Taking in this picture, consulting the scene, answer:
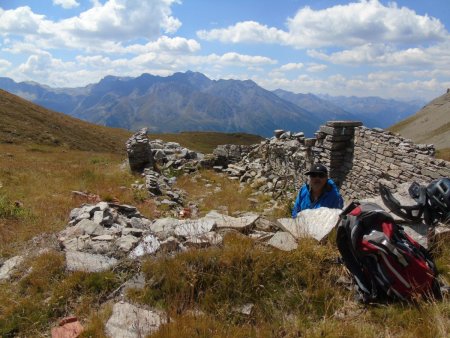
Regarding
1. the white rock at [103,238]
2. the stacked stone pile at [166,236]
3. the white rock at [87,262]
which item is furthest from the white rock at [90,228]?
the white rock at [87,262]

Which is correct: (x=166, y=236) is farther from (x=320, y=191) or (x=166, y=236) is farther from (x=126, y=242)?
(x=320, y=191)

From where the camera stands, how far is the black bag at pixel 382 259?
4.01 m

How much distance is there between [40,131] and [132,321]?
48.5 metres

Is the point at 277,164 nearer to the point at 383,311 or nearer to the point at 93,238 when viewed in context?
the point at 93,238

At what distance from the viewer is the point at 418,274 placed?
401 cm

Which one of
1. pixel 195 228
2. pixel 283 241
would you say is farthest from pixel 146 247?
pixel 283 241

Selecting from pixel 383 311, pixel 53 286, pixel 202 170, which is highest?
pixel 383 311

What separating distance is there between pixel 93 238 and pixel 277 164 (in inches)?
612

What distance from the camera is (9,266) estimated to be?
6.12 m

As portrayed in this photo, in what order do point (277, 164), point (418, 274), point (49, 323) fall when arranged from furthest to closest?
point (277, 164) → point (49, 323) → point (418, 274)

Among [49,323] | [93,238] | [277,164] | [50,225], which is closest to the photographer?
[49,323]

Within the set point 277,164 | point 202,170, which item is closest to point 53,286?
point 277,164

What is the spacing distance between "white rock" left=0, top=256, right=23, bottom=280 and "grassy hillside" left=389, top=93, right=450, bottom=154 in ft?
273

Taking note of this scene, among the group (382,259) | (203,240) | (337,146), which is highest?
(337,146)
